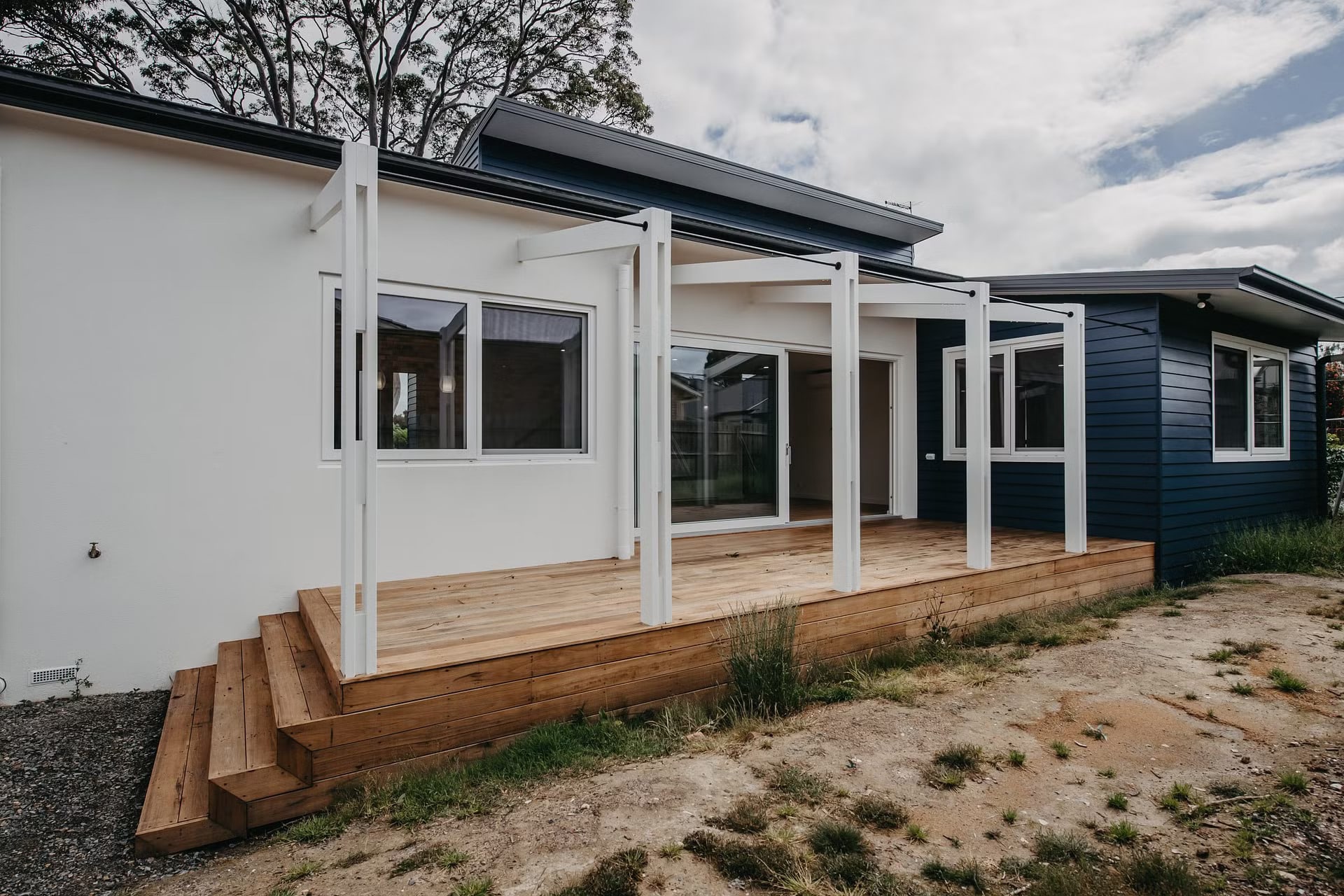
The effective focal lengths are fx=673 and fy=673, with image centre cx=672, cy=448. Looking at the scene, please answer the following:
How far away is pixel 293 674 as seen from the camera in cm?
301

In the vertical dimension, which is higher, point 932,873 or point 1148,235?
point 1148,235

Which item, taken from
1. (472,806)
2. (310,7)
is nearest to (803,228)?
(472,806)

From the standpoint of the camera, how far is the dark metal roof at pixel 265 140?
10.6ft

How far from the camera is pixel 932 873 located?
80.2 inches

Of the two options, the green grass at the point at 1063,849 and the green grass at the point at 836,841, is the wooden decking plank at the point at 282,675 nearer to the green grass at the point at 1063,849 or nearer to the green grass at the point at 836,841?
the green grass at the point at 836,841

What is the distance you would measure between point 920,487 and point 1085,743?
5229mm

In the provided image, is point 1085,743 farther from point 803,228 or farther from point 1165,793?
point 803,228

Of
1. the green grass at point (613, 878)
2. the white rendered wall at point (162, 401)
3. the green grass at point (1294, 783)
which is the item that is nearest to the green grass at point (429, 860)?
the green grass at point (613, 878)

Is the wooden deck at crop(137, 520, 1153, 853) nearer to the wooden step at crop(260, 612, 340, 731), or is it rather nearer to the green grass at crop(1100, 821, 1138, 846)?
the wooden step at crop(260, 612, 340, 731)

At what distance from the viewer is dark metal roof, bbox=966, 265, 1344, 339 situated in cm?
587

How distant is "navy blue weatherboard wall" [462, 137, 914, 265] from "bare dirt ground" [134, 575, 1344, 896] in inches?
240

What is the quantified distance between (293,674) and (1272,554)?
28.6 feet

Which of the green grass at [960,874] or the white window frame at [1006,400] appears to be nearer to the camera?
the green grass at [960,874]

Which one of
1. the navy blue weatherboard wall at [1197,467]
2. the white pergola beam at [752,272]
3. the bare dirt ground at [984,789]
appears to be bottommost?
the bare dirt ground at [984,789]
